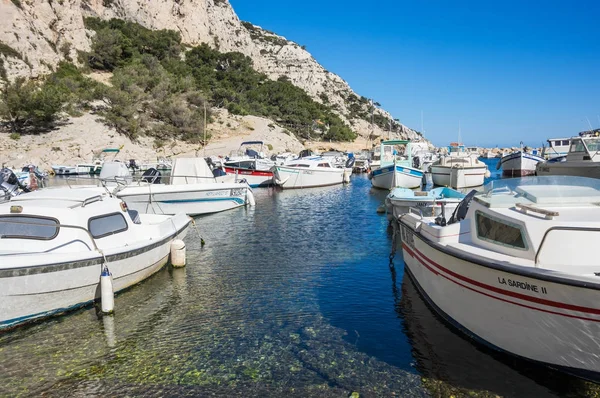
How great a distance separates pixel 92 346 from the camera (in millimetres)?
8109

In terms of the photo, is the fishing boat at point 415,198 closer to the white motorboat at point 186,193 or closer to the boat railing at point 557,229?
the white motorboat at point 186,193

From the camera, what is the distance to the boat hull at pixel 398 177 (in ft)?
110

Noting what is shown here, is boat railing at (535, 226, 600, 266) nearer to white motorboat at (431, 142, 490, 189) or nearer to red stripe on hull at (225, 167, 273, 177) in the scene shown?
white motorboat at (431, 142, 490, 189)

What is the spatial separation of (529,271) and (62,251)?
8824mm

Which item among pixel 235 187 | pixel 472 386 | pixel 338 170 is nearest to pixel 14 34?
pixel 338 170

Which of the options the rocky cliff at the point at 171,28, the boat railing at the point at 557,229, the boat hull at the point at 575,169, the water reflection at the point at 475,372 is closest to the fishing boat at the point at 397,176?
the boat hull at the point at 575,169

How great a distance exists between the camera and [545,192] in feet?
25.2

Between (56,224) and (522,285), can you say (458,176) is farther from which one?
(56,224)

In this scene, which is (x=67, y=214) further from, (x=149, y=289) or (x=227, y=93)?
(x=227, y=93)

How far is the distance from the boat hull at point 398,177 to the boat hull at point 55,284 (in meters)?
25.4

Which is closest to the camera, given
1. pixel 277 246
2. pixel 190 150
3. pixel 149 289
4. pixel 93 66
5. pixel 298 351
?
pixel 298 351

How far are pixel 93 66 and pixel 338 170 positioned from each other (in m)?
55.1

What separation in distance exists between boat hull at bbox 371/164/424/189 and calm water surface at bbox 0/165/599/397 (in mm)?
20649

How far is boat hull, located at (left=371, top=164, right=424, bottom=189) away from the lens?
3350cm
